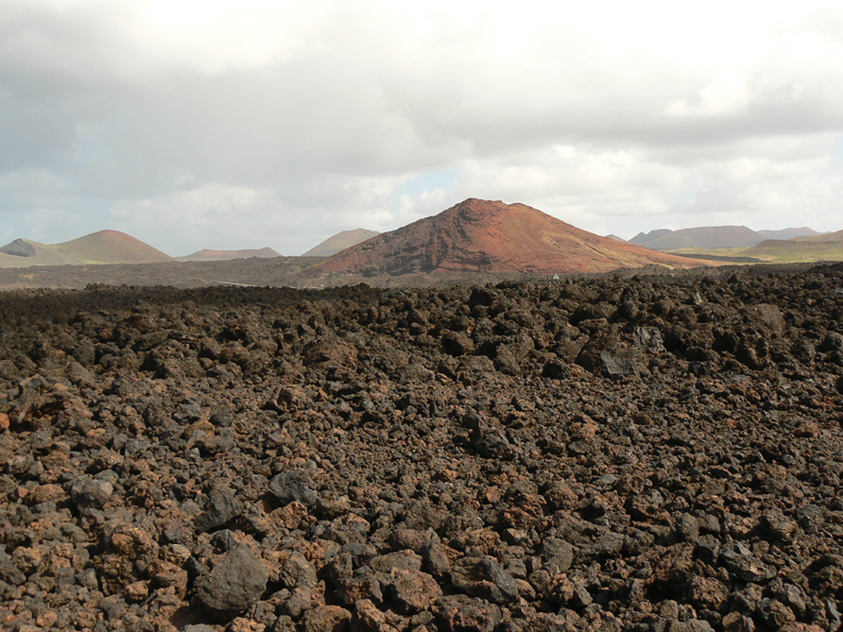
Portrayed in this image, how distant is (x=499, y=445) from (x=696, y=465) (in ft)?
5.78

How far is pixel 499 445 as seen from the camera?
5.87 meters

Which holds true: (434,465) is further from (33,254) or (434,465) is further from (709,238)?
(709,238)

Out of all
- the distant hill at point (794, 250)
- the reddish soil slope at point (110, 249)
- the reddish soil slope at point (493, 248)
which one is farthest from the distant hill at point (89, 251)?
the distant hill at point (794, 250)

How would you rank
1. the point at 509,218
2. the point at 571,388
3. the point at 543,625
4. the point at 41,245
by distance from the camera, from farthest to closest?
1. the point at 41,245
2. the point at 509,218
3. the point at 571,388
4. the point at 543,625

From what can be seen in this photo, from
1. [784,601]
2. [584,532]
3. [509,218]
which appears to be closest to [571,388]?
[584,532]

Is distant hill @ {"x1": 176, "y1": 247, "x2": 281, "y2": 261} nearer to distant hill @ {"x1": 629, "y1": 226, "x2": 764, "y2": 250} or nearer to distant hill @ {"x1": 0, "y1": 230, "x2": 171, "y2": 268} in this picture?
distant hill @ {"x1": 0, "y1": 230, "x2": 171, "y2": 268}

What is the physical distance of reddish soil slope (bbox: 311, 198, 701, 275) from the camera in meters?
52.7

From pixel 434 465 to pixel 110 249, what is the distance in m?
116

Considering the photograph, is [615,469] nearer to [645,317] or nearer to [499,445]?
[499,445]

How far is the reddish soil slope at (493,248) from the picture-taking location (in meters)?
52.7

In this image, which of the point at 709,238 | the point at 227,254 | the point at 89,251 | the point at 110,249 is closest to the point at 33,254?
the point at 89,251

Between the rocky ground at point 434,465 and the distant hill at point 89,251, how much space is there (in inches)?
3999

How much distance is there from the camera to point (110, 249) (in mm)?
106562

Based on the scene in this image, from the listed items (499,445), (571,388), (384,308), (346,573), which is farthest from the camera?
(384,308)
